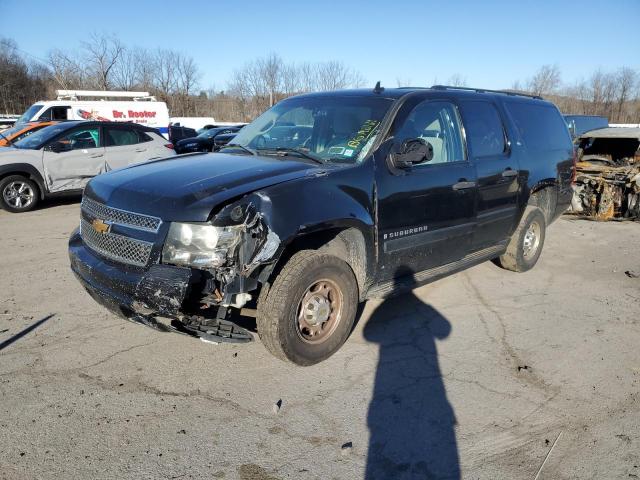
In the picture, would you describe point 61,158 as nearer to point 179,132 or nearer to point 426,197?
point 426,197

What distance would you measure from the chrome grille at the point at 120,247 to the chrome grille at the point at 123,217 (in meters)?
0.10

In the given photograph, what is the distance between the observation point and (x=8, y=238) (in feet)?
23.2

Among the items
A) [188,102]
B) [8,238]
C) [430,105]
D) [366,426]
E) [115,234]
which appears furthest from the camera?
[188,102]

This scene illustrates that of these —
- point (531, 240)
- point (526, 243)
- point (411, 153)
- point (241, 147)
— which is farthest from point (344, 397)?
point (531, 240)

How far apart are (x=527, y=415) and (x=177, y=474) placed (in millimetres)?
2192

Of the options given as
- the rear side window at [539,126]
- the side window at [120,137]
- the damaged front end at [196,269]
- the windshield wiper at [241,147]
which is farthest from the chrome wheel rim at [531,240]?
the side window at [120,137]

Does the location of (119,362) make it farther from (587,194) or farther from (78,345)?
(587,194)

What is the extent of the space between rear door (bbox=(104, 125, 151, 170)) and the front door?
7647 mm

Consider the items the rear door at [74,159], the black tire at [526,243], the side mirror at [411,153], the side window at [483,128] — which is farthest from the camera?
the rear door at [74,159]

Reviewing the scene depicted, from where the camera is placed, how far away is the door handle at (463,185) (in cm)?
435

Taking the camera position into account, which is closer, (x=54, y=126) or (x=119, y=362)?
(x=119, y=362)

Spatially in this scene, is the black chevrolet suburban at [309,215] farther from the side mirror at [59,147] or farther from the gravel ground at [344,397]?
the side mirror at [59,147]

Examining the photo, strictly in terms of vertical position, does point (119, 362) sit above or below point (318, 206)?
below

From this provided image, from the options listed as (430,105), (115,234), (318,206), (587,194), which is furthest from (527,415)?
(587,194)
